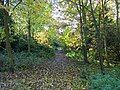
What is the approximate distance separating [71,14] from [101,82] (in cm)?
1793

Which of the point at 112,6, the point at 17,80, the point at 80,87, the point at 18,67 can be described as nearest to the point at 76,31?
the point at 112,6

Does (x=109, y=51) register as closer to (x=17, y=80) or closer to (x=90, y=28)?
(x=90, y=28)

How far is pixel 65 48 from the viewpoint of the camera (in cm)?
4516

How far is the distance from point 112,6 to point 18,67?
32.5 ft

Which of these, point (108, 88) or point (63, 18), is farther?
point (63, 18)

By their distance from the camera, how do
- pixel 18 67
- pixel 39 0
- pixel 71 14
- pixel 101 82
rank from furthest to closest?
pixel 71 14 → pixel 18 67 → pixel 39 0 → pixel 101 82

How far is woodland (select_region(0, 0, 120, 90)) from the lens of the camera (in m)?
15.0

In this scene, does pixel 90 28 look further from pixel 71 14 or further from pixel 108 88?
pixel 108 88

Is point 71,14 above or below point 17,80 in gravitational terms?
above

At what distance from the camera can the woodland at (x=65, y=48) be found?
49.1ft

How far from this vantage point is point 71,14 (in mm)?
28328

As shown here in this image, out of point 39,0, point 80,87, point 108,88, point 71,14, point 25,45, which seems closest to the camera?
point 108,88

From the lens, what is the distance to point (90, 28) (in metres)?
30.1

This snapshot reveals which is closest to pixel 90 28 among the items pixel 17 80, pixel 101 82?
pixel 17 80
